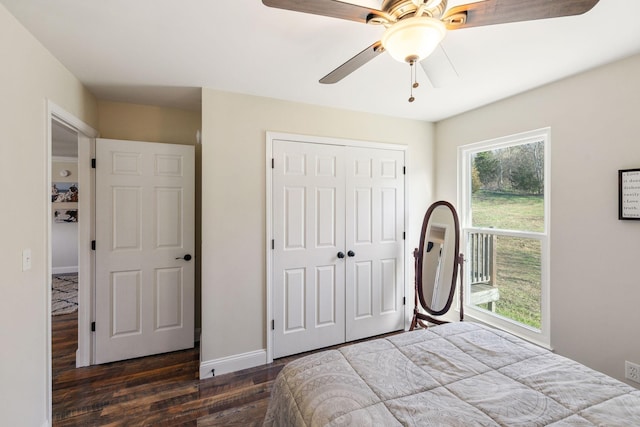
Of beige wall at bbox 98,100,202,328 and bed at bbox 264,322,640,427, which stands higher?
beige wall at bbox 98,100,202,328

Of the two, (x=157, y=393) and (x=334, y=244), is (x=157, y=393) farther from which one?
(x=334, y=244)

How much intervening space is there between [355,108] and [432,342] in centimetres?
219

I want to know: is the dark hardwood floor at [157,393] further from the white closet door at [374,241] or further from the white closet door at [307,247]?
the white closet door at [374,241]

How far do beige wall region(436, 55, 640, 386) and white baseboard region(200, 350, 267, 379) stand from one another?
2.42 meters

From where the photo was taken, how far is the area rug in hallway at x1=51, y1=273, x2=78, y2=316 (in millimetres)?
3816

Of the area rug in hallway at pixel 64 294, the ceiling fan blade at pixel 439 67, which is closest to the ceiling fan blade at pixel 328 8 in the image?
the ceiling fan blade at pixel 439 67

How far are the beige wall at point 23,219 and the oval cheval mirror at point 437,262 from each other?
2840mm

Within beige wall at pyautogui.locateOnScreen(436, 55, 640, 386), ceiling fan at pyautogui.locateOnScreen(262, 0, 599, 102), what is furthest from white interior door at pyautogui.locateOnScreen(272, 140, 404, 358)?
ceiling fan at pyautogui.locateOnScreen(262, 0, 599, 102)

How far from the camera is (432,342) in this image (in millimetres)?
1651

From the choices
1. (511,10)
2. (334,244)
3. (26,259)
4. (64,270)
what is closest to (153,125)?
(26,259)

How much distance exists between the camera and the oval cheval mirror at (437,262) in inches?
112

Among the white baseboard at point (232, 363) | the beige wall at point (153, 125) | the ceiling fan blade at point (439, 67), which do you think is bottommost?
the white baseboard at point (232, 363)

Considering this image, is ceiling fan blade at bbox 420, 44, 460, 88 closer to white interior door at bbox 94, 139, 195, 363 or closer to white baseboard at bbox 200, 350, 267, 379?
white interior door at bbox 94, 139, 195, 363

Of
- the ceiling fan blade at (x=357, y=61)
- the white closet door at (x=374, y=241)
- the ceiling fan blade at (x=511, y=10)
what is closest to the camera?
the ceiling fan blade at (x=511, y=10)
